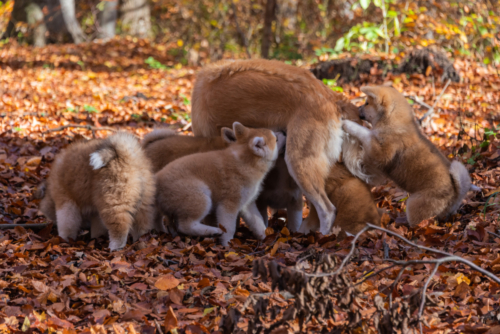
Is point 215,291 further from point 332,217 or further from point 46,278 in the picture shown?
point 332,217

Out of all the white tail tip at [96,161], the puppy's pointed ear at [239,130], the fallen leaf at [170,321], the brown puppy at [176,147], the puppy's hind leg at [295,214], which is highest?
the white tail tip at [96,161]

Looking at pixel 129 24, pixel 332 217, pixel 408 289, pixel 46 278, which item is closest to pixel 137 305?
pixel 46 278

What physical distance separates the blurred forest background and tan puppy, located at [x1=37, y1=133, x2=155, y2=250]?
732 centimetres

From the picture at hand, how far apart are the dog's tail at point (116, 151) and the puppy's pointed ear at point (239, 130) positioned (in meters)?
0.98

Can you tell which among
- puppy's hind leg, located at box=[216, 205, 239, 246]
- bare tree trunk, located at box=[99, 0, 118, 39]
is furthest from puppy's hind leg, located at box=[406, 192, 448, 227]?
bare tree trunk, located at box=[99, 0, 118, 39]

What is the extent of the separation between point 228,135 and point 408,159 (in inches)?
70.7

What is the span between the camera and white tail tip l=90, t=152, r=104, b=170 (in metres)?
4.05

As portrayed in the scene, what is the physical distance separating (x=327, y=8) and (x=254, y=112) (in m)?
12.2

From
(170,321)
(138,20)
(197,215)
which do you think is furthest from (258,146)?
(138,20)

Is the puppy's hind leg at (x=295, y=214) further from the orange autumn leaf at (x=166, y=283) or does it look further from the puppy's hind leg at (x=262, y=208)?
the orange autumn leaf at (x=166, y=283)

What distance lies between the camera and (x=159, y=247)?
428 cm

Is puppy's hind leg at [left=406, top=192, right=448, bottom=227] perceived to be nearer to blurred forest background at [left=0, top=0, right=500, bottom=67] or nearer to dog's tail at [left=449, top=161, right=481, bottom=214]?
dog's tail at [left=449, top=161, right=481, bottom=214]

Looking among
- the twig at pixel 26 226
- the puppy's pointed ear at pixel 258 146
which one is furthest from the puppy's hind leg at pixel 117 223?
the puppy's pointed ear at pixel 258 146

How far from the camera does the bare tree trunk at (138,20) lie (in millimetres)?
20844
